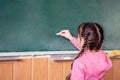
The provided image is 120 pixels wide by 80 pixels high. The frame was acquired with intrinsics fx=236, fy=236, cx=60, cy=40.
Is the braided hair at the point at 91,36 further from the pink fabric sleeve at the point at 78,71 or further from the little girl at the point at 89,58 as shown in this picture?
the pink fabric sleeve at the point at 78,71

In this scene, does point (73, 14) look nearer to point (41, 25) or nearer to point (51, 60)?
point (41, 25)

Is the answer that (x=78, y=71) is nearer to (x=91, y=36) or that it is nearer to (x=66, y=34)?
(x=91, y=36)

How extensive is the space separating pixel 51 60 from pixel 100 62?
401 millimetres

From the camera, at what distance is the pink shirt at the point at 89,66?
4.57 feet

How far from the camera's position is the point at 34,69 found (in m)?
Answer: 1.67

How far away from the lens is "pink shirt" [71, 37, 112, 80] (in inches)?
54.9

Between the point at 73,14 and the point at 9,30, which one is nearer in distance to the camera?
the point at 9,30

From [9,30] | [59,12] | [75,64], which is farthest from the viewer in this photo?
[59,12]

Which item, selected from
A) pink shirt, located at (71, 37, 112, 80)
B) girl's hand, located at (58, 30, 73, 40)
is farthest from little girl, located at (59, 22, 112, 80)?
girl's hand, located at (58, 30, 73, 40)

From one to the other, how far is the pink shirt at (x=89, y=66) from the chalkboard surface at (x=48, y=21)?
0.33m

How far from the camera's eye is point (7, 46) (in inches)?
62.7

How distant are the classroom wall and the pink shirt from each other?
33 centimetres

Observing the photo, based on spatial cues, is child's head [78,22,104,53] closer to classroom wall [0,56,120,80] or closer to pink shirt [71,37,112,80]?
pink shirt [71,37,112,80]

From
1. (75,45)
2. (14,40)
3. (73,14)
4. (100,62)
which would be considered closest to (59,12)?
(73,14)
